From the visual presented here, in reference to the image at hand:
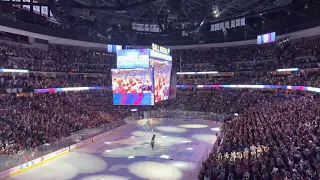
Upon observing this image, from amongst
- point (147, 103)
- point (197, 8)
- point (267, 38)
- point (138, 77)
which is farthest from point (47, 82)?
point (267, 38)

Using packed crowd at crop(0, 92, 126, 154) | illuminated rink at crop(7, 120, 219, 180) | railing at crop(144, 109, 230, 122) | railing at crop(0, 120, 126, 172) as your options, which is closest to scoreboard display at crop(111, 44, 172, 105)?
illuminated rink at crop(7, 120, 219, 180)

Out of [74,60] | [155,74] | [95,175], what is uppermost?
[74,60]

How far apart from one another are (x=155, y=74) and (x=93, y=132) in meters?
8.74

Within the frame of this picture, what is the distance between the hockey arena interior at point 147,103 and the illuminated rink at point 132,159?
97mm

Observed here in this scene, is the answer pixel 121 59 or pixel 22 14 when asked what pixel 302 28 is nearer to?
pixel 121 59

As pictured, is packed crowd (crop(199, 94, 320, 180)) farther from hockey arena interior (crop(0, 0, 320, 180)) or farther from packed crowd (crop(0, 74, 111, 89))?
packed crowd (crop(0, 74, 111, 89))

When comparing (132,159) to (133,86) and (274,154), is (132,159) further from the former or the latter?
(274,154)

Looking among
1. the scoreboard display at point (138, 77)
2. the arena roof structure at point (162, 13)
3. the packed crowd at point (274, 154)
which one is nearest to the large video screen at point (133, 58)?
the scoreboard display at point (138, 77)

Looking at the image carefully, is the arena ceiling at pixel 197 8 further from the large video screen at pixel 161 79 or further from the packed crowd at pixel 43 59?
the packed crowd at pixel 43 59

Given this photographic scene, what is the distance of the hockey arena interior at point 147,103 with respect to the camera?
17203mm

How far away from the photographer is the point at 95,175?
708 inches

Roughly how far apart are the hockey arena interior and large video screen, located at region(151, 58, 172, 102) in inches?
4.6

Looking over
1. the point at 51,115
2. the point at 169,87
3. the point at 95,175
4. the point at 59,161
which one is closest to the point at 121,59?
the point at 169,87

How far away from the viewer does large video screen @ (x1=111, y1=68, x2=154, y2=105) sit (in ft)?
97.5
